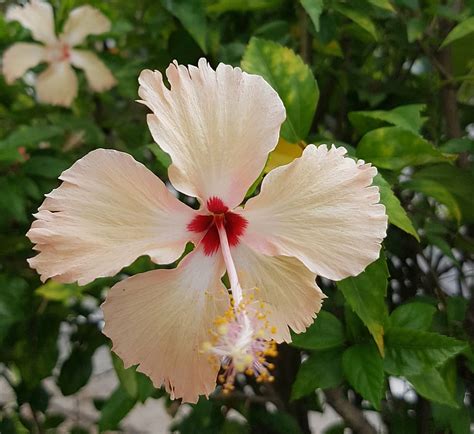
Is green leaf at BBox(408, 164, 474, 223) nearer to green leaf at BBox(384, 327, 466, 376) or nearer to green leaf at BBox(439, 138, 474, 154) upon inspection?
green leaf at BBox(439, 138, 474, 154)

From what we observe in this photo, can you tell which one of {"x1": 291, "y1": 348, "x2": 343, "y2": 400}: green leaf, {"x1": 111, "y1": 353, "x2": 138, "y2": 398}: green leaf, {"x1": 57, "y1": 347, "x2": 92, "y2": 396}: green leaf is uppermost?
{"x1": 291, "y1": 348, "x2": 343, "y2": 400}: green leaf

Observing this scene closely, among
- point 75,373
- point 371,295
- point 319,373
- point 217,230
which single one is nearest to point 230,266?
point 217,230

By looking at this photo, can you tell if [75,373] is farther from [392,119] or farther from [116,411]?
[392,119]

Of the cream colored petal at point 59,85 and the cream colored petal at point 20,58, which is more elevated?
the cream colored petal at point 20,58

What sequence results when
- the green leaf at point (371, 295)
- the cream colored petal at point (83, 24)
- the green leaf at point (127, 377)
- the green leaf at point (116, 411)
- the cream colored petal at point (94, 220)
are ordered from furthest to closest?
the cream colored petal at point (83, 24), the green leaf at point (116, 411), the green leaf at point (127, 377), the green leaf at point (371, 295), the cream colored petal at point (94, 220)

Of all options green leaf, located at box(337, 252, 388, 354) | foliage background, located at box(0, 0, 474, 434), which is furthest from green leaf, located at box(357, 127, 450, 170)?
green leaf, located at box(337, 252, 388, 354)

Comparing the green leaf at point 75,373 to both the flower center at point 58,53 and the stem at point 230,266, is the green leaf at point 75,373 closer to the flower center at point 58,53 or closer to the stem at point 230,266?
the flower center at point 58,53

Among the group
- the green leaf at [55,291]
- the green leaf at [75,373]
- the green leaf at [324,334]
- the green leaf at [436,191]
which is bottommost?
the green leaf at [75,373]

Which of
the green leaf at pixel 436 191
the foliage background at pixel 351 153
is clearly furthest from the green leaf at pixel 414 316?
the green leaf at pixel 436 191
